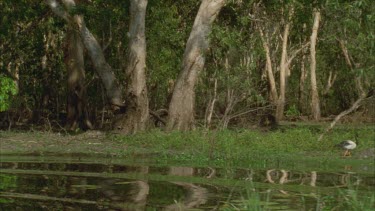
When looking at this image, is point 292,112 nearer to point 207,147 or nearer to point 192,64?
point 192,64

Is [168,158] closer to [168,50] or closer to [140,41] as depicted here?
[140,41]

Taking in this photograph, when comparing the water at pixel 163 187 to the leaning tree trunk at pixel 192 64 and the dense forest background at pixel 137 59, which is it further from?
the leaning tree trunk at pixel 192 64

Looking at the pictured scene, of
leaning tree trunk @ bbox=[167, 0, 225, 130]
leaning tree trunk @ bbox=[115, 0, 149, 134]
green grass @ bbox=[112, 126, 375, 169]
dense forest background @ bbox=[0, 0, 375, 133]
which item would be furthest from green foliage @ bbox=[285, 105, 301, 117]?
leaning tree trunk @ bbox=[115, 0, 149, 134]

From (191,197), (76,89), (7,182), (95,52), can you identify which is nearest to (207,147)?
(95,52)

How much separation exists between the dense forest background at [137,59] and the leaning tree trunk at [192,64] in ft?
0.09

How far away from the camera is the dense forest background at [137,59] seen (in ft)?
71.6

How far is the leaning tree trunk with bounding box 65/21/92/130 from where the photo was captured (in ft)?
79.4

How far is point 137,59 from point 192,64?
1352 mm

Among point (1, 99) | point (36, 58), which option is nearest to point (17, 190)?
point (1, 99)

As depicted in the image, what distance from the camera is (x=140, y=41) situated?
21.8 meters

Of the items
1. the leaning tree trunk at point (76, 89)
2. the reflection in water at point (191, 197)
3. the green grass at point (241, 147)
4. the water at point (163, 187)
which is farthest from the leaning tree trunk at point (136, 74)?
the reflection in water at point (191, 197)

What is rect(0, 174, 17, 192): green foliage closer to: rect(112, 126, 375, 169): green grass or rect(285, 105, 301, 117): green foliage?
rect(112, 126, 375, 169): green grass

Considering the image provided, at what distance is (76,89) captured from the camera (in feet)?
79.4

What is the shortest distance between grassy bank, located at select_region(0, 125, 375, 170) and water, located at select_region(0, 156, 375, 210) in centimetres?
118
